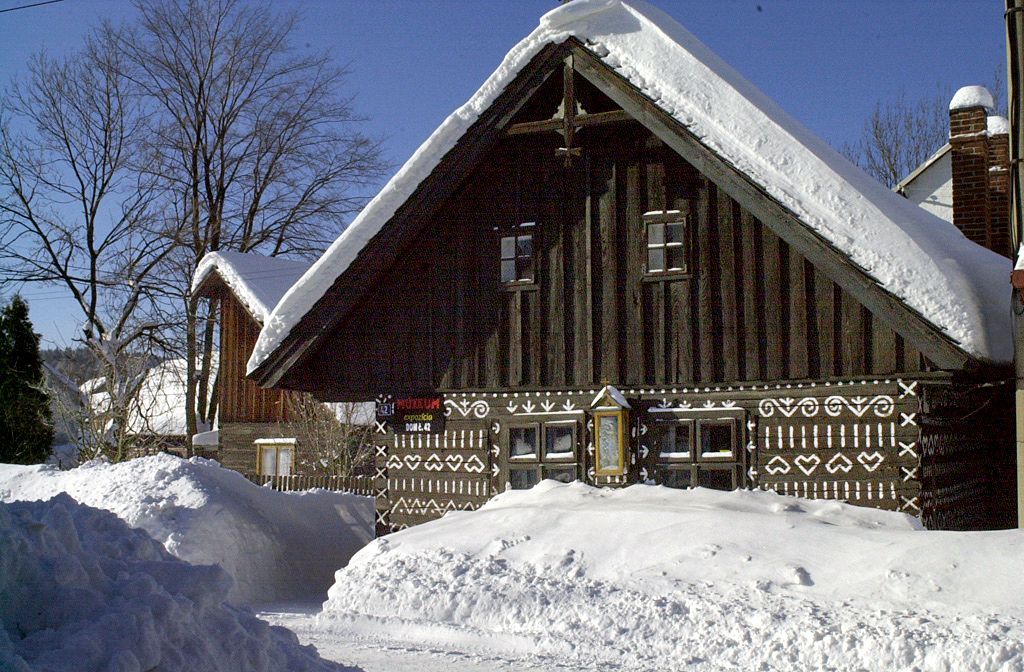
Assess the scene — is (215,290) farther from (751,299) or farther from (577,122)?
(751,299)

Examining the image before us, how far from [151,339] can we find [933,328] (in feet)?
83.0

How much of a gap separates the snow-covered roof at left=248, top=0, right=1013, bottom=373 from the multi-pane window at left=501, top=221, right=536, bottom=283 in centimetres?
155

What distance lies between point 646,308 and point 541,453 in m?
2.50

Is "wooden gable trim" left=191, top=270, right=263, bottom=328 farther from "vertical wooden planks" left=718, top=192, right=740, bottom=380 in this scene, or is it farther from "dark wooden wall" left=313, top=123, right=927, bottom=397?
"vertical wooden planks" left=718, top=192, right=740, bottom=380

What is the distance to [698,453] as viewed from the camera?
12.7 meters

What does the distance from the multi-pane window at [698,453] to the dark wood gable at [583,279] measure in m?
0.61

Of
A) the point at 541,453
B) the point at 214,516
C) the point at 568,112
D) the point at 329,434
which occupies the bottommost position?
the point at 214,516

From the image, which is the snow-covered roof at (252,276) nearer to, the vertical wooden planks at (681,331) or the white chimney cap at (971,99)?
the vertical wooden planks at (681,331)

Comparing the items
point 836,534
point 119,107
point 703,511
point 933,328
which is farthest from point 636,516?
point 119,107

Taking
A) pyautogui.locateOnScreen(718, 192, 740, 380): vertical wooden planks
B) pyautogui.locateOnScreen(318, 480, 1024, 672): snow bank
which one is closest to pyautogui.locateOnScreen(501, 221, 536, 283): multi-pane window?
pyautogui.locateOnScreen(718, 192, 740, 380): vertical wooden planks

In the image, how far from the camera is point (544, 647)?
8.85 m

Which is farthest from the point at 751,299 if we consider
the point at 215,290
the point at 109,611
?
the point at 215,290

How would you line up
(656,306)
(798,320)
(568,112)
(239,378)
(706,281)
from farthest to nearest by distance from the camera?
(239,378)
(568,112)
(656,306)
(706,281)
(798,320)

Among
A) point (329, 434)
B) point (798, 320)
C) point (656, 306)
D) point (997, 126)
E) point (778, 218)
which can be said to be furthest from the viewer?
point (329, 434)
